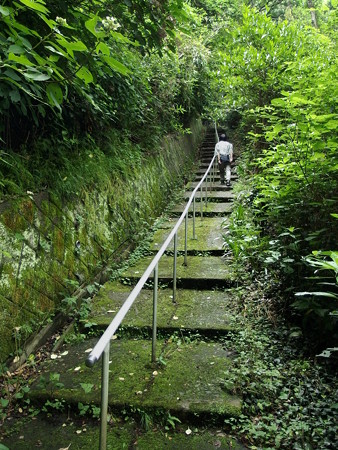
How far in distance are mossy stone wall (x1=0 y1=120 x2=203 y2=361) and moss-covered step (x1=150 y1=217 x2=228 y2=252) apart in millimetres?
460

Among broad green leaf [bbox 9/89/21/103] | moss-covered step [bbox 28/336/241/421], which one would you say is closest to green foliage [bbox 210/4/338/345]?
moss-covered step [bbox 28/336/241/421]

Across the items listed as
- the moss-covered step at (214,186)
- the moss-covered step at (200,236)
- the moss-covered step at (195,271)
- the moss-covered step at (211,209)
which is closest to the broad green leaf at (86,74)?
the moss-covered step at (195,271)

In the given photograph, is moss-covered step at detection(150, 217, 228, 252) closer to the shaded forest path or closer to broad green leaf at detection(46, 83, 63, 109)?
the shaded forest path

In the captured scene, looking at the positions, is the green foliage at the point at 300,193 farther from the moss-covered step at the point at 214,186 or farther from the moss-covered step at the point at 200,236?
the moss-covered step at the point at 214,186

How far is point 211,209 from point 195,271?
10.3ft

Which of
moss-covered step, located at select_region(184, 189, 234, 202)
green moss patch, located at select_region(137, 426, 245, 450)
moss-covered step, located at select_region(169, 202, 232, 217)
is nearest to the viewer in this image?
green moss patch, located at select_region(137, 426, 245, 450)

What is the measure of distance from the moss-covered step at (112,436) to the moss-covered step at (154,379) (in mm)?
99

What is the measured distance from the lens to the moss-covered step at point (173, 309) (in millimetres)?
3227

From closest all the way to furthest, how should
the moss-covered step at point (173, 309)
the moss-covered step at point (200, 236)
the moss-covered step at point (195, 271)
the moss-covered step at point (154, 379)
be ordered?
the moss-covered step at point (154, 379), the moss-covered step at point (173, 309), the moss-covered step at point (195, 271), the moss-covered step at point (200, 236)

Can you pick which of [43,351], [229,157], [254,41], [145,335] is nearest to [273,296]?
[145,335]

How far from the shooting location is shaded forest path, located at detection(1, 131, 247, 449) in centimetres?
212

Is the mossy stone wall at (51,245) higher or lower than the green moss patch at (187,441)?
higher

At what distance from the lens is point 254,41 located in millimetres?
6625

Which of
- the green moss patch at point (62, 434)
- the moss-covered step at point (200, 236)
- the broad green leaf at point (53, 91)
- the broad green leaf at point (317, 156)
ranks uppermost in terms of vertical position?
the broad green leaf at point (53, 91)
